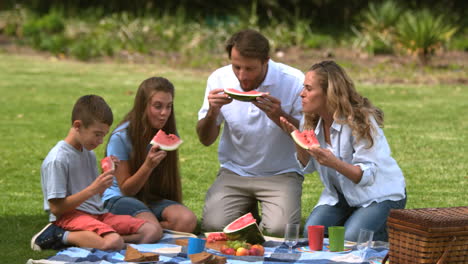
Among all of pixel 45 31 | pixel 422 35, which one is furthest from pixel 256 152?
pixel 45 31

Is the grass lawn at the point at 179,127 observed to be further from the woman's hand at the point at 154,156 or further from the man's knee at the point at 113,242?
the woman's hand at the point at 154,156

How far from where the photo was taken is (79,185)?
5367 millimetres

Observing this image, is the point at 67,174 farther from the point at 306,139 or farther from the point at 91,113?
the point at 306,139

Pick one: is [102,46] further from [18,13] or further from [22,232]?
[22,232]

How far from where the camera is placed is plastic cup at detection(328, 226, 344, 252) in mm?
5148

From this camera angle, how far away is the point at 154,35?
19.3m

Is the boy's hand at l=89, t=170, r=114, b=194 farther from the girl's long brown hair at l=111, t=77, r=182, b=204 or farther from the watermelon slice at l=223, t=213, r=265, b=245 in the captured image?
the watermelon slice at l=223, t=213, r=265, b=245

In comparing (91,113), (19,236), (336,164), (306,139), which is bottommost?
(19,236)

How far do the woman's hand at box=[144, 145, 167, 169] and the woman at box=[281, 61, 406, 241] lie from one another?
0.91 meters

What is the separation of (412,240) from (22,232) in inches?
123

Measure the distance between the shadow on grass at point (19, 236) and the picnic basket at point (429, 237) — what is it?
2.35 m

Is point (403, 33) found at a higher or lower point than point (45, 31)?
higher

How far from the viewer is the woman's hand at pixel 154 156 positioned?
5.40 meters

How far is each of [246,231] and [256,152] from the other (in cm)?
99
